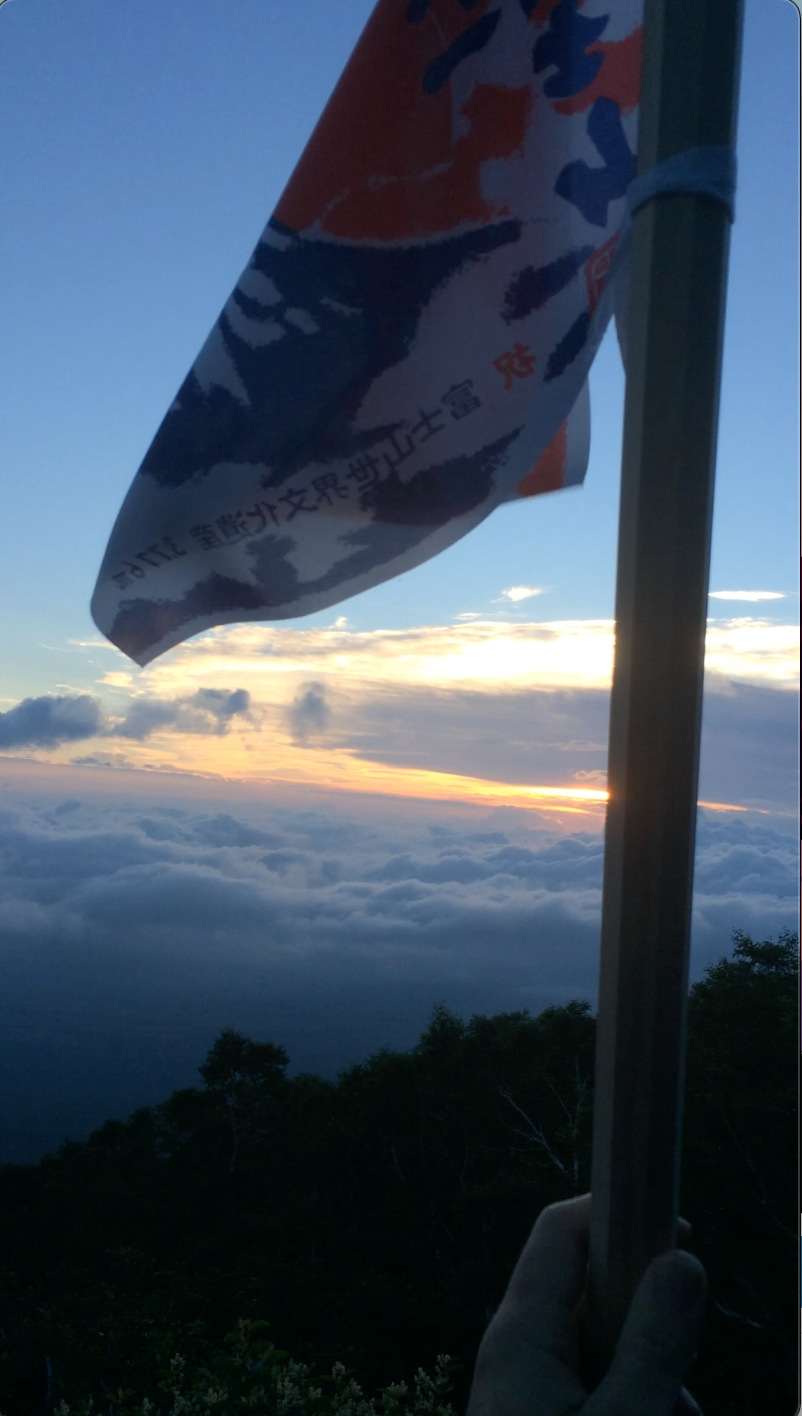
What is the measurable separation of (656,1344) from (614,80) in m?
1.29

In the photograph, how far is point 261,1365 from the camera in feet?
13.0

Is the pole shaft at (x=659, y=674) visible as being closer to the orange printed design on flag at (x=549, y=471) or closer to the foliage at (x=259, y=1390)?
the orange printed design on flag at (x=549, y=471)

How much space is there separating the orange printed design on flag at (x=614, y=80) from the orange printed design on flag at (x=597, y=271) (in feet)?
0.69

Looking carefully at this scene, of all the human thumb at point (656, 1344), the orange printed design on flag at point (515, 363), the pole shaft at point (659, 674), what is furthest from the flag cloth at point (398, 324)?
the human thumb at point (656, 1344)

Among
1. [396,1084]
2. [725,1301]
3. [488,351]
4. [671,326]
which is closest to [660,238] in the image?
[671,326]

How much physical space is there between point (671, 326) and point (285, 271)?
1.91ft

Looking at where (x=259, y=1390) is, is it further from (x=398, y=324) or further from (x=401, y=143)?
(x=401, y=143)

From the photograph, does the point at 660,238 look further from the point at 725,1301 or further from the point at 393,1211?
the point at 393,1211

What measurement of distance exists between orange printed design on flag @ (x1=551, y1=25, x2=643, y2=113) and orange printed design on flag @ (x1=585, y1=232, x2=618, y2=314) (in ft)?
0.69

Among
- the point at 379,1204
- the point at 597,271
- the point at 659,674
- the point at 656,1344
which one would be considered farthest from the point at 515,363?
the point at 379,1204

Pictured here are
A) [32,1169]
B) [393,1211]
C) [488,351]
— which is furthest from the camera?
[32,1169]

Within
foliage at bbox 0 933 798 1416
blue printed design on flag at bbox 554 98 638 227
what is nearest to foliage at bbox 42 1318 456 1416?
blue printed design on flag at bbox 554 98 638 227

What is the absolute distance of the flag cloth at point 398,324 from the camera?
117 cm

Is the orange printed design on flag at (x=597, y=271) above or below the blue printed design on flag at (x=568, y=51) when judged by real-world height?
below
